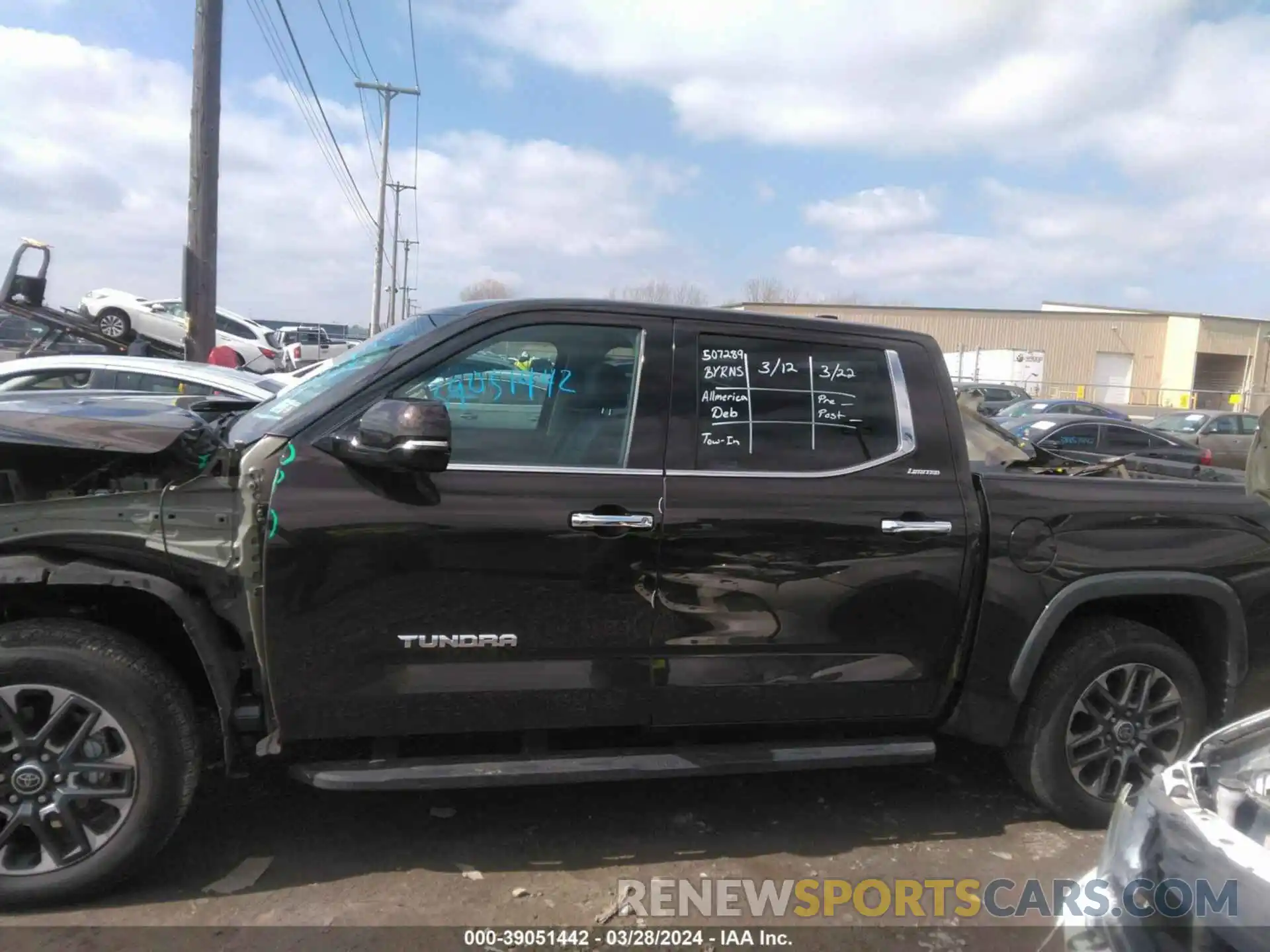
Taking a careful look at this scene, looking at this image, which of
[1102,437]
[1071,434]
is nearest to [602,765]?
[1071,434]

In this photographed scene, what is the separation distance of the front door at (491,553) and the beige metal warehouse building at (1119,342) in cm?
4474

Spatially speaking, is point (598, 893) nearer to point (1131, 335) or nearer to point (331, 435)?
point (331, 435)

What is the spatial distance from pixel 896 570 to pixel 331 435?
1.97 meters

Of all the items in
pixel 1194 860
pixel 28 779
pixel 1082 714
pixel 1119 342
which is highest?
pixel 1119 342

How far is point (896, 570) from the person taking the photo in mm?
3143

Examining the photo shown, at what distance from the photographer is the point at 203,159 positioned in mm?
9891

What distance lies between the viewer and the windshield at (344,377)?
2.89 metres

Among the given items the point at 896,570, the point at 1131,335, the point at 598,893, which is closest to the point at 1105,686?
the point at 896,570

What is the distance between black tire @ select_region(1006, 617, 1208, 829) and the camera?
11.2ft

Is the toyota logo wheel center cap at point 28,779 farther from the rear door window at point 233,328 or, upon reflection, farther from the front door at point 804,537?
the rear door window at point 233,328

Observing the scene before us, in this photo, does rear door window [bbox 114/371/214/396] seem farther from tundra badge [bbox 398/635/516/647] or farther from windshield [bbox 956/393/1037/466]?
windshield [bbox 956/393/1037/466]

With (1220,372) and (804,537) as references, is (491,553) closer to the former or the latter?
(804,537)

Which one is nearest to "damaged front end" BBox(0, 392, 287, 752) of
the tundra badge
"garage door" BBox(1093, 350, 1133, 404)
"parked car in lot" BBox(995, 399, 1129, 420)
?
the tundra badge

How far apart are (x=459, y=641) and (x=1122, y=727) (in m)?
2.63
